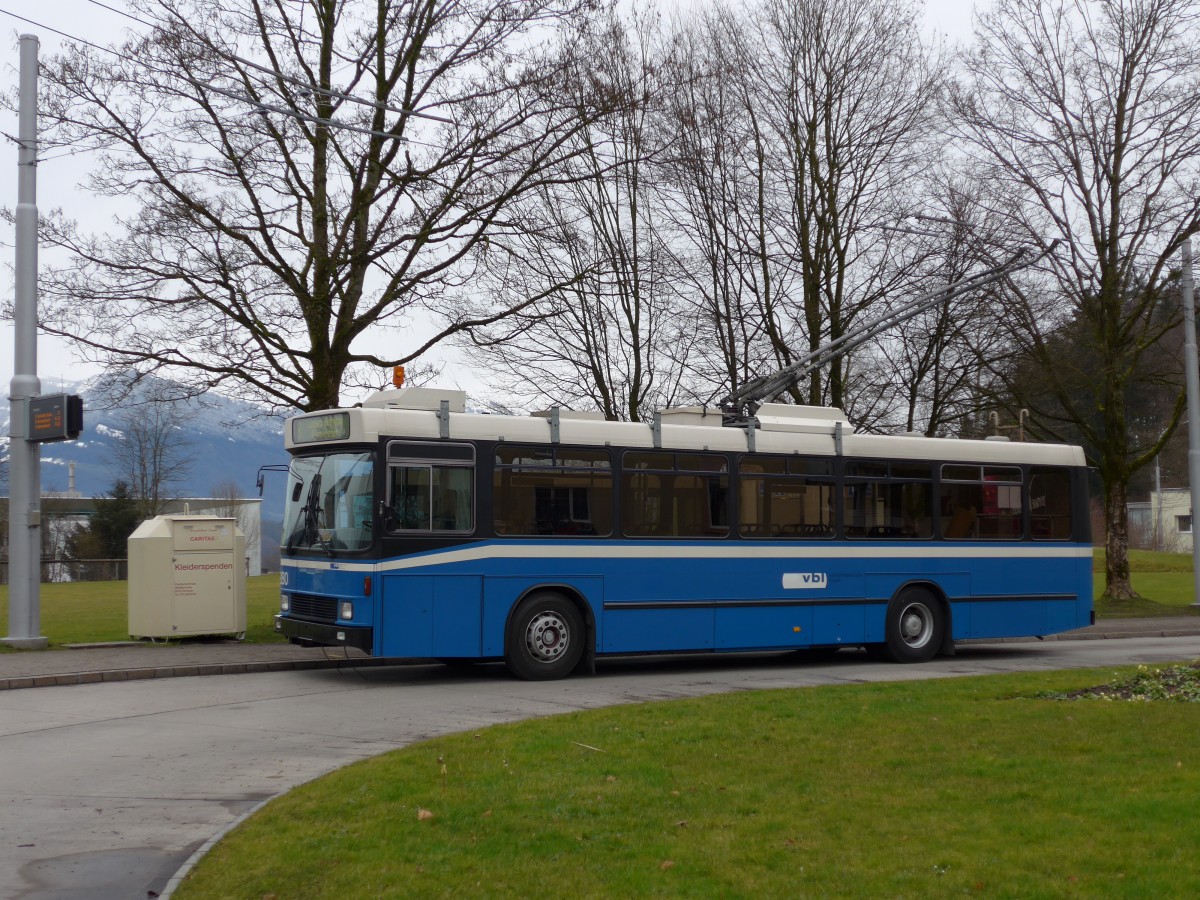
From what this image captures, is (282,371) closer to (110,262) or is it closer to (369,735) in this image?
(110,262)

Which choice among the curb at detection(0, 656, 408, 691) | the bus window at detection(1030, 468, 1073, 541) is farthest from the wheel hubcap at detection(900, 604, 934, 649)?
the curb at detection(0, 656, 408, 691)

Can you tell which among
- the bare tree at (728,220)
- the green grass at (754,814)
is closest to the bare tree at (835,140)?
the bare tree at (728,220)

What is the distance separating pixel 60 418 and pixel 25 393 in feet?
3.71

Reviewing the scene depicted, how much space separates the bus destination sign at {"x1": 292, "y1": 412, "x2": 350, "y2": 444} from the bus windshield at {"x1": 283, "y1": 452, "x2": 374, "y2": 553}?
0.68 ft

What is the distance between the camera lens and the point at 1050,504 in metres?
19.7

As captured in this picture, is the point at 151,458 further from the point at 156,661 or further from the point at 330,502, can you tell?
the point at 330,502

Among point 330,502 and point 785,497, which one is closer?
point 330,502

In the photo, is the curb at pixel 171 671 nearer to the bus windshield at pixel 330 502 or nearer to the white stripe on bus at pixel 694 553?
the white stripe on bus at pixel 694 553

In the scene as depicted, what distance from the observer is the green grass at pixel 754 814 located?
5727mm

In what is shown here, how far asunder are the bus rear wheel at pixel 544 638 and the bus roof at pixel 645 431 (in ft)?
6.18

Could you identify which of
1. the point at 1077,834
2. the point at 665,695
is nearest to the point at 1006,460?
the point at 665,695

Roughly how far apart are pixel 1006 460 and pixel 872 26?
35.9 feet

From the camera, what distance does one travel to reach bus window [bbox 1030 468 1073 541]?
19438 millimetres

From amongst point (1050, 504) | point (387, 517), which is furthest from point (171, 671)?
point (1050, 504)
